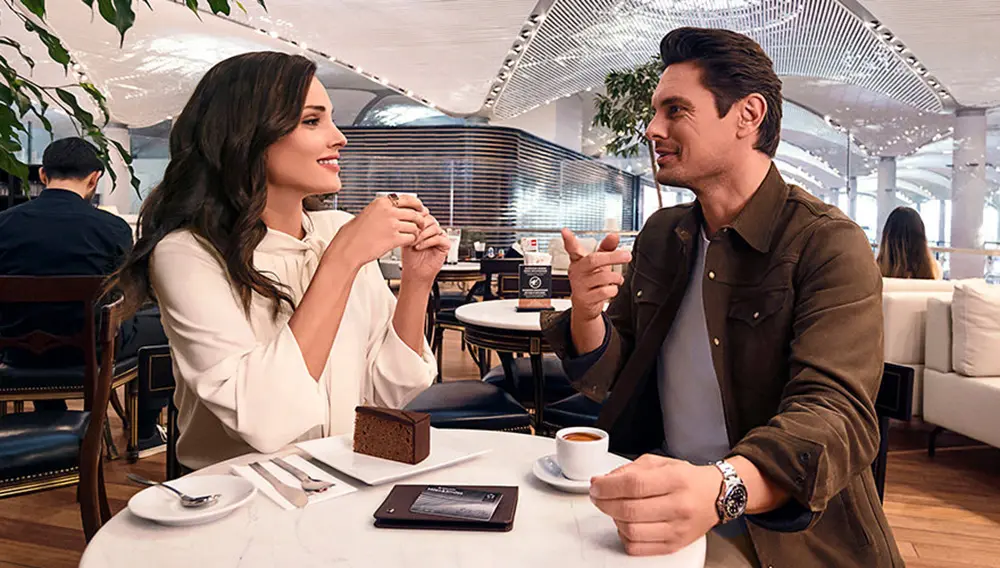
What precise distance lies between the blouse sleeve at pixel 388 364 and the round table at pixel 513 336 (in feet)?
3.67

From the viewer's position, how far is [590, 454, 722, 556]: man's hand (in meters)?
0.88

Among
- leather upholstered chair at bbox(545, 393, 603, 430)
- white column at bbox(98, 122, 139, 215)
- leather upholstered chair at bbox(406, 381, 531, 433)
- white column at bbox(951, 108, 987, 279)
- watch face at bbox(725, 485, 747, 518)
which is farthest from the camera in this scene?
white column at bbox(98, 122, 139, 215)

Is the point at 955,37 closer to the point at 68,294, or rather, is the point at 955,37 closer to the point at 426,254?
the point at 426,254

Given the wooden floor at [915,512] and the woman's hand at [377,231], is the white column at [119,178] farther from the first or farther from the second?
the woman's hand at [377,231]

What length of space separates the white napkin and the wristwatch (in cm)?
51

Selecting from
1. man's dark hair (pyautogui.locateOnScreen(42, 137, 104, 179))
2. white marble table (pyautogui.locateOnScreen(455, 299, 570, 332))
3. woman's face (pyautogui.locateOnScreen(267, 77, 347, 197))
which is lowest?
white marble table (pyautogui.locateOnScreen(455, 299, 570, 332))

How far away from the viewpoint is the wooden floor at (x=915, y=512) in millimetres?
2668

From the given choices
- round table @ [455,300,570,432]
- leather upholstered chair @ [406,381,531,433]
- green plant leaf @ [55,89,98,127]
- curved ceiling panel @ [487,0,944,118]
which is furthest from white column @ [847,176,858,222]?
green plant leaf @ [55,89,98,127]

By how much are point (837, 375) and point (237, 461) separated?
3.15 ft

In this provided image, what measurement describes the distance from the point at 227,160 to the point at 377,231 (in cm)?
36

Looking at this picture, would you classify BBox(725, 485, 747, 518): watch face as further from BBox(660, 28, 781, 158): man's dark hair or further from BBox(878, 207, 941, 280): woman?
BBox(878, 207, 941, 280): woman

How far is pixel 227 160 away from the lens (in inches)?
59.7

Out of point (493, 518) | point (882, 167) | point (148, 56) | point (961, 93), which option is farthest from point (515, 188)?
point (493, 518)

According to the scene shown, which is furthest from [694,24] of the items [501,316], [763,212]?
[763,212]
